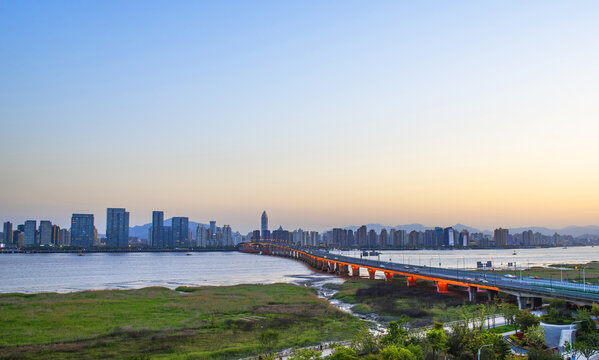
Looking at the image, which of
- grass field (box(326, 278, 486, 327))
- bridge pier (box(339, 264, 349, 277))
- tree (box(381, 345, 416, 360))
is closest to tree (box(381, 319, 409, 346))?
tree (box(381, 345, 416, 360))

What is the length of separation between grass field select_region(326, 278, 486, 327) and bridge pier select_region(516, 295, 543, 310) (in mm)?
5815

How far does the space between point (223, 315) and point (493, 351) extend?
121 feet

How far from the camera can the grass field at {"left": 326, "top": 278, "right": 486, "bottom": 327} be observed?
60.7m

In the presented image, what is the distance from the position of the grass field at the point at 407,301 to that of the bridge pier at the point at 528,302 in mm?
5815

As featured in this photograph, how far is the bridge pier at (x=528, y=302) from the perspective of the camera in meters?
60.2

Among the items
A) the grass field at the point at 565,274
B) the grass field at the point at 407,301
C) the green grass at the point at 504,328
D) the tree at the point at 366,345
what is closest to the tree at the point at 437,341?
the tree at the point at 366,345

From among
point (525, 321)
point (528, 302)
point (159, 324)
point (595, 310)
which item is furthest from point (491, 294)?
point (159, 324)

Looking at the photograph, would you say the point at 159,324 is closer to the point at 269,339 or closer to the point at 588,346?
the point at 269,339

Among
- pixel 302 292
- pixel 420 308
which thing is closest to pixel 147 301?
pixel 302 292

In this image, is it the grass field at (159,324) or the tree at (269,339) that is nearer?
the grass field at (159,324)

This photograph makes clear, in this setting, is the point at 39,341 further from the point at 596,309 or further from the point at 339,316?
the point at 596,309

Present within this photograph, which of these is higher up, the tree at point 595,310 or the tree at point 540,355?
the tree at point 595,310

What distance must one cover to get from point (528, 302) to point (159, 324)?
4676 centimetres

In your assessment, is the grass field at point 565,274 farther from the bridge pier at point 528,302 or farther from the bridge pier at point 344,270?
the bridge pier at point 344,270
